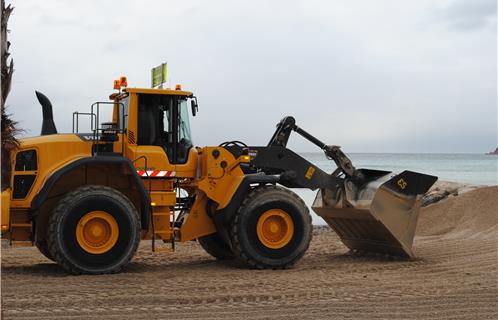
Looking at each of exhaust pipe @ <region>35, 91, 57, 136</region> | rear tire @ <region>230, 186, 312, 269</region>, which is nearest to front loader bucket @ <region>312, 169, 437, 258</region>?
rear tire @ <region>230, 186, 312, 269</region>

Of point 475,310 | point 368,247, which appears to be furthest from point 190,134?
point 475,310

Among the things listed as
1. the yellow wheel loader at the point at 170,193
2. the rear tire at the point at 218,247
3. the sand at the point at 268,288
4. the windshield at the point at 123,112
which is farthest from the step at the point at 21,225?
the rear tire at the point at 218,247

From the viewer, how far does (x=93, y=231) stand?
9719 millimetres

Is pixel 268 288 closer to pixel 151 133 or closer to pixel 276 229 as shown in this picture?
pixel 276 229

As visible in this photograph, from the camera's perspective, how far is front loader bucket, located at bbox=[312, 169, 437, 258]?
10969 mm

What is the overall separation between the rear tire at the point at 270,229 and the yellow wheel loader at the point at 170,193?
0.05ft

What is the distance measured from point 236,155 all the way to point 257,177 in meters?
0.48

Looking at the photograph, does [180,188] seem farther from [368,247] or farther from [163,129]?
[368,247]

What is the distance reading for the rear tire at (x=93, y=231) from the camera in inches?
374

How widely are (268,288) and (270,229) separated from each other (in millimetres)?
2063

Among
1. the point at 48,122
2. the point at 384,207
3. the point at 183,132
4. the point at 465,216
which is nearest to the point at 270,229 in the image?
the point at 384,207

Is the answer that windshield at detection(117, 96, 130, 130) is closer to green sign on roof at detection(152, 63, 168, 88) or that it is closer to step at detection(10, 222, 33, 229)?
green sign on roof at detection(152, 63, 168, 88)

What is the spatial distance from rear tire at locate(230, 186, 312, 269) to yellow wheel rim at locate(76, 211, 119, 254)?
5.59 ft

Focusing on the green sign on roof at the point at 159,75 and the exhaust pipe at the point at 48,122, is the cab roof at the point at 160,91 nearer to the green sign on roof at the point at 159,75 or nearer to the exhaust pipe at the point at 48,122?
the green sign on roof at the point at 159,75
